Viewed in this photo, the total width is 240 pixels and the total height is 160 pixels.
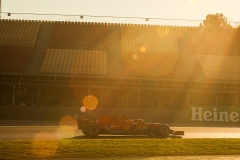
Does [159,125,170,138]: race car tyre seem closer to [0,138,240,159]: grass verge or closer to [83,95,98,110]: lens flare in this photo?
[0,138,240,159]: grass verge

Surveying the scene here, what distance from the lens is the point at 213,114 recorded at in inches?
1585

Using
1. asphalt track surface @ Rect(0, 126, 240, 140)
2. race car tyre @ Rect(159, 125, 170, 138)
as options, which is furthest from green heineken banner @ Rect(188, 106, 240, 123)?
race car tyre @ Rect(159, 125, 170, 138)

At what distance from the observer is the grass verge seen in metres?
15.7

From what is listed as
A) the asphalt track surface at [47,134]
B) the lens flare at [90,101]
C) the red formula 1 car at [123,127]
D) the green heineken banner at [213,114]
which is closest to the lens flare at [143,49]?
the lens flare at [90,101]

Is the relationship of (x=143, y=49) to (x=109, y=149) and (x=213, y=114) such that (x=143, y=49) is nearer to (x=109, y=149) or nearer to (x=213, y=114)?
(x=213, y=114)

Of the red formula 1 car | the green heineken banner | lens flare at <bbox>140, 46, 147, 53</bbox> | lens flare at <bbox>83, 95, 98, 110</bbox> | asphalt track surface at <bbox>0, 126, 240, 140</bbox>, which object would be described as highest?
lens flare at <bbox>140, 46, 147, 53</bbox>

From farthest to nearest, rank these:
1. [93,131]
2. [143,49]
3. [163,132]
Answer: [143,49] → [163,132] → [93,131]

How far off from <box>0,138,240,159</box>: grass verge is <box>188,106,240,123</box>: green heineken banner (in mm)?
20360

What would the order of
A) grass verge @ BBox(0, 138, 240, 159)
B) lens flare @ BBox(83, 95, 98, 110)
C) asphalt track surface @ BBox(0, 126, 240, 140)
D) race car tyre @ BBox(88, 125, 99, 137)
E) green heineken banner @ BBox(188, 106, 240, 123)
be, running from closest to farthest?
grass verge @ BBox(0, 138, 240, 159)
asphalt track surface @ BBox(0, 126, 240, 140)
race car tyre @ BBox(88, 125, 99, 137)
green heineken banner @ BBox(188, 106, 240, 123)
lens flare @ BBox(83, 95, 98, 110)

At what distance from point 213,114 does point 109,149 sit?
2484 cm

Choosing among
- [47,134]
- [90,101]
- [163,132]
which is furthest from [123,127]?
[90,101]

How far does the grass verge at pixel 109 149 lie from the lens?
617 inches

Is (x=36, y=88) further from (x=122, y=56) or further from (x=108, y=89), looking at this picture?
(x=122, y=56)

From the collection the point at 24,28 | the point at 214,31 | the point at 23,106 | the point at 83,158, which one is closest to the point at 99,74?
the point at 23,106
